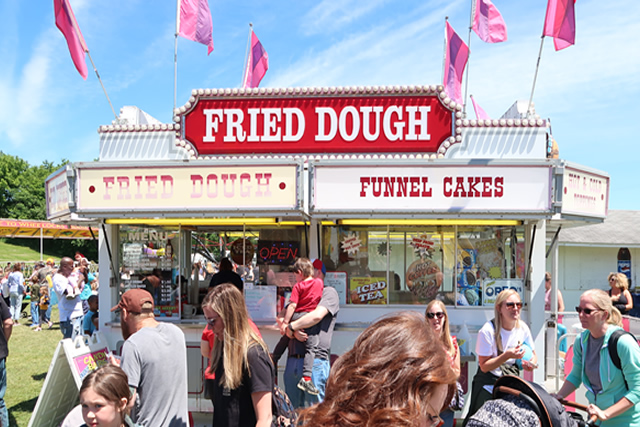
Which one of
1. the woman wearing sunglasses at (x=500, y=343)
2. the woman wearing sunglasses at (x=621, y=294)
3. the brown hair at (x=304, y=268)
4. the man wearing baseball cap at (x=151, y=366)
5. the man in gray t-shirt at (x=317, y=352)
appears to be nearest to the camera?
the man wearing baseball cap at (x=151, y=366)

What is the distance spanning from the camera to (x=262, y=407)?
2.75 metres

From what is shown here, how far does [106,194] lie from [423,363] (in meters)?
6.04

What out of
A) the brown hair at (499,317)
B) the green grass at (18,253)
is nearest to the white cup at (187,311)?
the brown hair at (499,317)

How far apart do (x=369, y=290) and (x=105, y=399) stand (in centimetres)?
501

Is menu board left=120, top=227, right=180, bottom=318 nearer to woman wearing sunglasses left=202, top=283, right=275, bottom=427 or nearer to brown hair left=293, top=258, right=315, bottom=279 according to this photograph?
brown hair left=293, top=258, right=315, bottom=279

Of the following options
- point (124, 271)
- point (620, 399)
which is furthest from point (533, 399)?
point (124, 271)

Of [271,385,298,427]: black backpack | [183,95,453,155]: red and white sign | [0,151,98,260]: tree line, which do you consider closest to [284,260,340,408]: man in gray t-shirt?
[271,385,298,427]: black backpack

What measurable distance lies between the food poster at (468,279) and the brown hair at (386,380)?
612 centimetres

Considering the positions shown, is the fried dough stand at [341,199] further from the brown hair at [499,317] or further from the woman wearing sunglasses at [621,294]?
the woman wearing sunglasses at [621,294]

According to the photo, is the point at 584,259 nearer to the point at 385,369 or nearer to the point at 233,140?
the point at 233,140

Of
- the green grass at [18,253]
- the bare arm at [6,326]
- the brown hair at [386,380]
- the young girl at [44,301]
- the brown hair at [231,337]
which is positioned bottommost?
the green grass at [18,253]

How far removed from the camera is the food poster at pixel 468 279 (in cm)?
716

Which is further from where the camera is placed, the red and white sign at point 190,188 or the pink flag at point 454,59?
the pink flag at point 454,59

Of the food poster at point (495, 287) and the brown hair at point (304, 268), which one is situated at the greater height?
the brown hair at point (304, 268)
